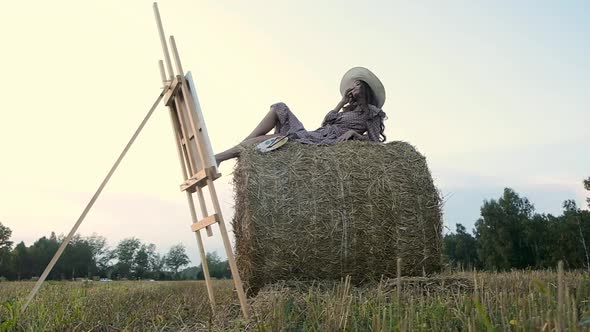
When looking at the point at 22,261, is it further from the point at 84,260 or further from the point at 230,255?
the point at 230,255

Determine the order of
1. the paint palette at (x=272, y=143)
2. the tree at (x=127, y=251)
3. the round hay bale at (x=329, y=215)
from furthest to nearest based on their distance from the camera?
the tree at (x=127, y=251)
the paint palette at (x=272, y=143)
the round hay bale at (x=329, y=215)

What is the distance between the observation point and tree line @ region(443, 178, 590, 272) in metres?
35.3

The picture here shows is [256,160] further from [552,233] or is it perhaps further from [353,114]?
[552,233]

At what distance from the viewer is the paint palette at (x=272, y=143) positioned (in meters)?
5.97

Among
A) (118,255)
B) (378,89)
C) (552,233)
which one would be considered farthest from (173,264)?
(378,89)

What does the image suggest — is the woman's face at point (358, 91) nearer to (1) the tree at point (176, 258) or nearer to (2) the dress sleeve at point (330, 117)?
(2) the dress sleeve at point (330, 117)

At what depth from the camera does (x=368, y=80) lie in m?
7.35

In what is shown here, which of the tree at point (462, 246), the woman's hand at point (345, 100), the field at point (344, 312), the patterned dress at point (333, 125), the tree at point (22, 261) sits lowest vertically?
the tree at point (462, 246)

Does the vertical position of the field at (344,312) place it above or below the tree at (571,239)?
above

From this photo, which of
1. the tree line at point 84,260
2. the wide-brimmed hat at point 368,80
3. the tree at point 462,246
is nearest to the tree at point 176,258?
the tree line at point 84,260

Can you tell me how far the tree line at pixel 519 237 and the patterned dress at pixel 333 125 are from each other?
28.1m

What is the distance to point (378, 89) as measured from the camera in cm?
741

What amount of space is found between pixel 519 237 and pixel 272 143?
46.1m

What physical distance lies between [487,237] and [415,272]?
154 ft
